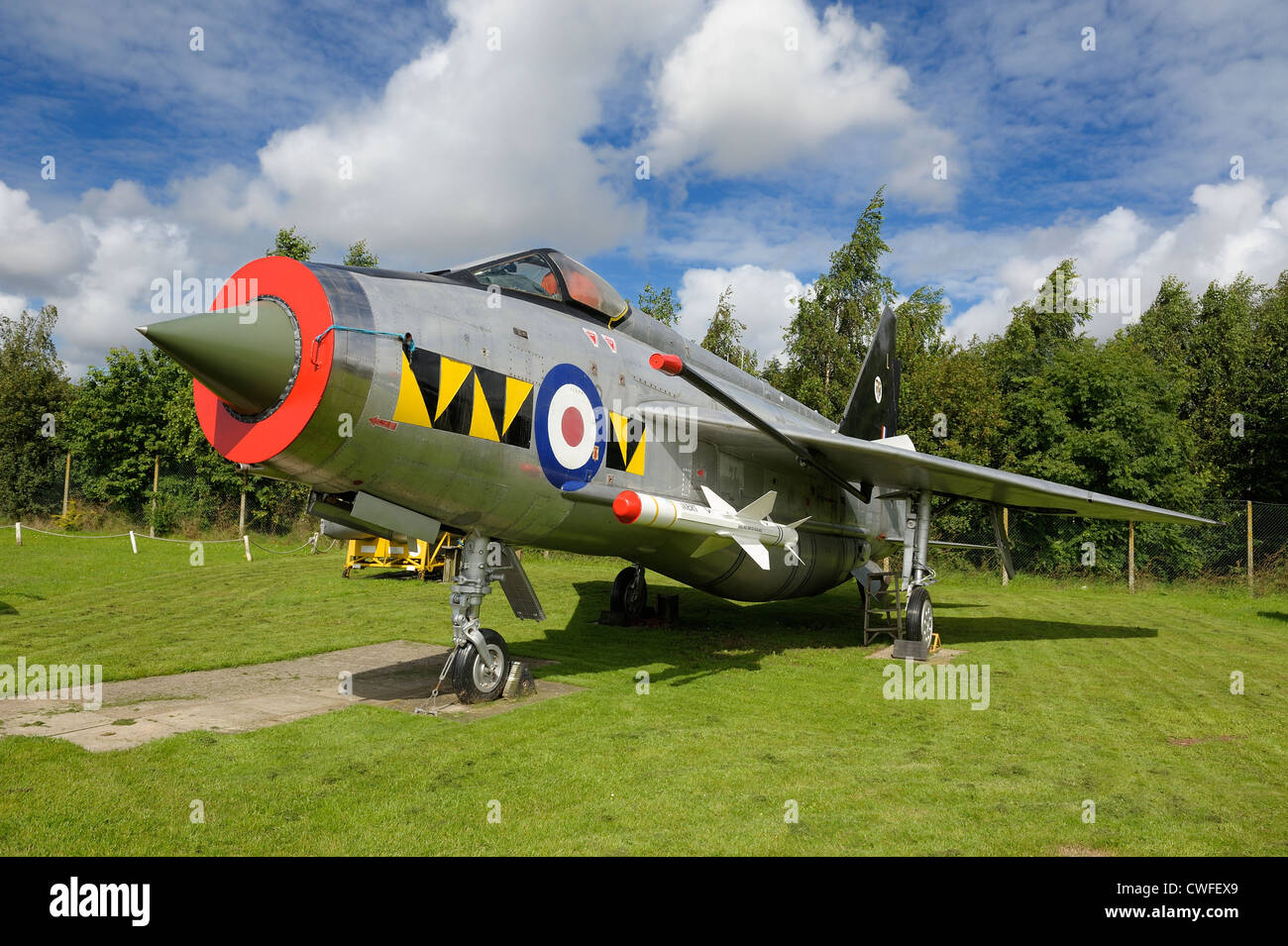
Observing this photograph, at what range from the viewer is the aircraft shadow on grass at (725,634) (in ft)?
Answer: 35.7

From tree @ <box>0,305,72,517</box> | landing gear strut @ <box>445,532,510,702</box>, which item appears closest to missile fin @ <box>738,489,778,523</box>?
landing gear strut @ <box>445,532,510,702</box>

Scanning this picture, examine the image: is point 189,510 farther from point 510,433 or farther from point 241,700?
point 510,433

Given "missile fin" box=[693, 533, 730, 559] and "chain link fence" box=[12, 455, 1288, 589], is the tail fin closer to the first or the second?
"chain link fence" box=[12, 455, 1288, 589]

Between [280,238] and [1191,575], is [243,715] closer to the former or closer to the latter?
[1191,575]

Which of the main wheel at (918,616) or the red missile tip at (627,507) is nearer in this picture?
the red missile tip at (627,507)

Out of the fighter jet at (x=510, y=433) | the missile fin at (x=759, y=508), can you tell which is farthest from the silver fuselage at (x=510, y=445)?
the missile fin at (x=759, y=508)

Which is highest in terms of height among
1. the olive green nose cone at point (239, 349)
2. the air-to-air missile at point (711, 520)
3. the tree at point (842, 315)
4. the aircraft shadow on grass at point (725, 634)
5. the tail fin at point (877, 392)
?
the tree at point (842, 315)

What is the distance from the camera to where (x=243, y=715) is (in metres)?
7.42

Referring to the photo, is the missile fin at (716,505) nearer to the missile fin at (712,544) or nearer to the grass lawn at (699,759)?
the missile fin at (712,544)

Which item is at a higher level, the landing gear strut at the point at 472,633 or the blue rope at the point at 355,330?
the blue rope at the point at 355,330

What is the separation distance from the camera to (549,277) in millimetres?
8359

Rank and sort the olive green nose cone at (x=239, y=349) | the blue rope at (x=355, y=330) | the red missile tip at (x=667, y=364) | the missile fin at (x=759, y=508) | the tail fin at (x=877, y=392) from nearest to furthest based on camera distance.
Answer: the olive green nose cone at (x=239, y=349) → the blue rope at (x=355, y=330) → the red missile tip at (x=667, y=364) → the missile fin at (x=759, y=508) → the tail fin at (x=877, y=392)

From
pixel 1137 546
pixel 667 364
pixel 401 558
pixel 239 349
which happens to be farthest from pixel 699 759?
pixel 1137 546

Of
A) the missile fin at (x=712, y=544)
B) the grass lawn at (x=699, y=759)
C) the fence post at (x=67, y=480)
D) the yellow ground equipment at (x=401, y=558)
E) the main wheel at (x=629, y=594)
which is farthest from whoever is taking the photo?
the fence post at (x=67, y=480)
